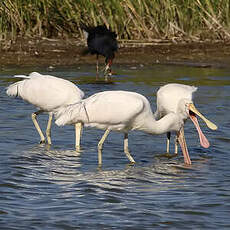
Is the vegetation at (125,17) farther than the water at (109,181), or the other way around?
the vegetation at (125,17)

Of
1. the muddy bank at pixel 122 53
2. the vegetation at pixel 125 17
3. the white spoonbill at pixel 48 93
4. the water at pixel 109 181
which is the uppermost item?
the vegetation at pixel 125 17

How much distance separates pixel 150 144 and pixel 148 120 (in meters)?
1.10

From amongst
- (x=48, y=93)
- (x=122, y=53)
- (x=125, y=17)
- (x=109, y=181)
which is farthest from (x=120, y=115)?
(x=125, y=17)

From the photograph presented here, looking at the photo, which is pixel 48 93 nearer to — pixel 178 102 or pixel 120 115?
pixel 120 115

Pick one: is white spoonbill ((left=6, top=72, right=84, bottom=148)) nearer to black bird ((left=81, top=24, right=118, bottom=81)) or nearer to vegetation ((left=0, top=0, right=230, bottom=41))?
black bird ((left=81, top=24, right=118, bottom=81))

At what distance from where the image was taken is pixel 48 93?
852 cm

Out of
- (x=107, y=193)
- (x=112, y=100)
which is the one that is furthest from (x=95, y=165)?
(x=107, y=193)

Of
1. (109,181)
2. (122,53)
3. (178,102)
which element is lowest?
(109,181)

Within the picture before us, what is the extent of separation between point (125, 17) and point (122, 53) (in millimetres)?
750

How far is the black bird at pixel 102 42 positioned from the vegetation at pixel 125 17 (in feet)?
3.41

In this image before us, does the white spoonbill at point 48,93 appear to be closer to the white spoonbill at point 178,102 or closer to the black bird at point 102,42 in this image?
the white spoonbill at point 178,102

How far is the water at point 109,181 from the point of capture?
18.5 ft

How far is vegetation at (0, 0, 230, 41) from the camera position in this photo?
50.4 ft

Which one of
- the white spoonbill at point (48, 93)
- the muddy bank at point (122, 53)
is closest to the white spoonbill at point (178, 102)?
the white spoonbill at point (48, 93)
